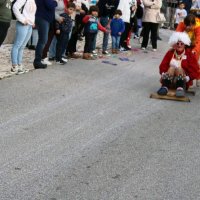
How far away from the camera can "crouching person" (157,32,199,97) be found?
998cm

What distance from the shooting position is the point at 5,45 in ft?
47.1

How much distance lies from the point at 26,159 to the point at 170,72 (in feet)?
16.0

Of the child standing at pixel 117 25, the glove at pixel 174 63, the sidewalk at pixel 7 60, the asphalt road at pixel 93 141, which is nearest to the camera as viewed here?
the asphalt road at pixel 93 141

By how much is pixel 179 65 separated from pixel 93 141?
12.9 ft

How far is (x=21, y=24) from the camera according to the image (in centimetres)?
1028

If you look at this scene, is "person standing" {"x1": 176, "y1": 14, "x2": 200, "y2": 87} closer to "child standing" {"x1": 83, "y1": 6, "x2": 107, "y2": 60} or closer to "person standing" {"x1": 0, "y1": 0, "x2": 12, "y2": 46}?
"person standing" {"x1": 0, "y1": 0, "x2": 12, "y2": 46}

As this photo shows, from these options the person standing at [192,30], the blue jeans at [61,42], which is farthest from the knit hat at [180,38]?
the blue jeans at [61,42]

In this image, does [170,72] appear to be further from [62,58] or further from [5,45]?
[5,45]

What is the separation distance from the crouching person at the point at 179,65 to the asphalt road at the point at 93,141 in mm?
387

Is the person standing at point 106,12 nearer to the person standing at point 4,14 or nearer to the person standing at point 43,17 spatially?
the person standing at point 43,17

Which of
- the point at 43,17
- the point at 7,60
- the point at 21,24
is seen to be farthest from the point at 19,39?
the point at 7,60

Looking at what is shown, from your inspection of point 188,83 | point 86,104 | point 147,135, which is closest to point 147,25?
point 188,83

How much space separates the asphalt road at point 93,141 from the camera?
5105 mm

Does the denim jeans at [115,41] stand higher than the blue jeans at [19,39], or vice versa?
the blue jeans at [19,39]
